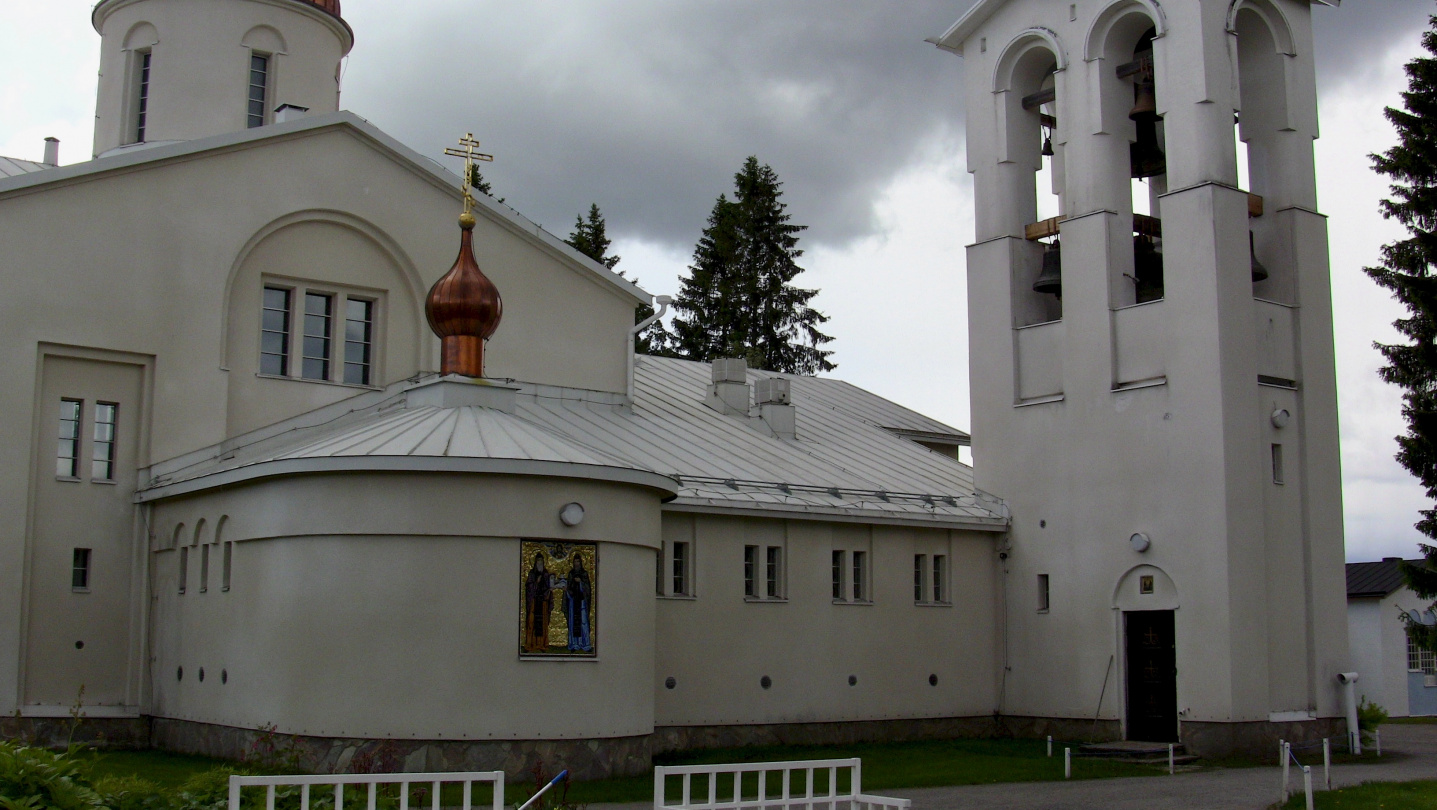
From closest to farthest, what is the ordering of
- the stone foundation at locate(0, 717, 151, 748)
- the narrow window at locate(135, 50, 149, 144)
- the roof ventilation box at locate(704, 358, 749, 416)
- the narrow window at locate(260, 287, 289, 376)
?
1. the stone foundation at locate(0, 717, 151, 748)
2. the narrow window at locate(260, 287, 289, 376)
3. the narrow window at locate(135, 50, 149, 144)
4. the roof ventilation box at locate(704, 358, 749, 416)

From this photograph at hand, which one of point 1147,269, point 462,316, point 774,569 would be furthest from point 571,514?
point 1147,269

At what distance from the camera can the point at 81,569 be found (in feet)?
74.8

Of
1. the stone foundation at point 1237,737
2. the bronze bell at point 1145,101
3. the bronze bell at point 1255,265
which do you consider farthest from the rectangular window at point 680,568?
the bronze bell at point 1145,101

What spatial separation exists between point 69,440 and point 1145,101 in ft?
60.9

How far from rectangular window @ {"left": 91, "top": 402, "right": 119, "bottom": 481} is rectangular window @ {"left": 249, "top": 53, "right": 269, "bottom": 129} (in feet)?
24.0

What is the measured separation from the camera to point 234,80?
92.4 feet

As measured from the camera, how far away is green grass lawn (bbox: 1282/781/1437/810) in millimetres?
17578

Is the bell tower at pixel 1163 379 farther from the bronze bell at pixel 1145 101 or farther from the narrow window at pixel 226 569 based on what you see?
the narrow window at pixel 226 569

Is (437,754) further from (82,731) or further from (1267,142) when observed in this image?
(1267,142)

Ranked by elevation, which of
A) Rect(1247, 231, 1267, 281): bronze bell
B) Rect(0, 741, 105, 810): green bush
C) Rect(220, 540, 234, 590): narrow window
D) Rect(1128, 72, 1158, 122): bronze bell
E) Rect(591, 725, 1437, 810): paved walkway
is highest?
Rect(1128, 72, 1158, 122): bronze bell

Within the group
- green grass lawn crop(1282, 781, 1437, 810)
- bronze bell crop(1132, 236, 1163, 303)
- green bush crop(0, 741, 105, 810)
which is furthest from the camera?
bronze bell crop(1132, 236, 1163, 303)

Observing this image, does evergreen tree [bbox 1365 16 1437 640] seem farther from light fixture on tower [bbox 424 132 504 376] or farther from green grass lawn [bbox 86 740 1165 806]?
light fixture on tower [bbox 424 132 504 376]

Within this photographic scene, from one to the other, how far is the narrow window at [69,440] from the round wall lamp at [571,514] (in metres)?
7.92

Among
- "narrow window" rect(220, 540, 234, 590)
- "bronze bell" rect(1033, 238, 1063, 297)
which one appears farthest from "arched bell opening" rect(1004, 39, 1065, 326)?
"narrow window" rect(220, 540, 234, 590)
